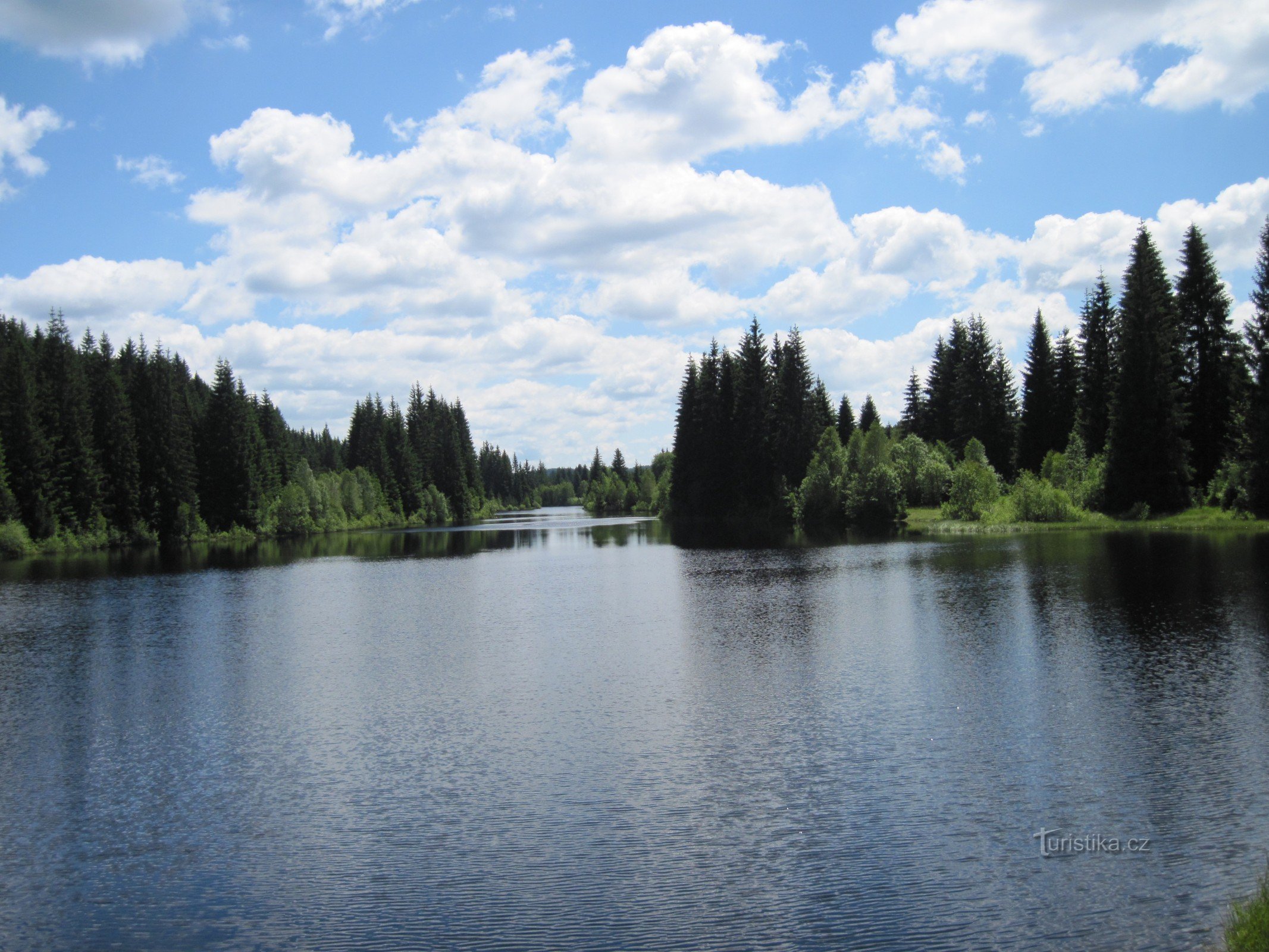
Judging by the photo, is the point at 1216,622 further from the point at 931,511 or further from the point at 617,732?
the point at 931,511

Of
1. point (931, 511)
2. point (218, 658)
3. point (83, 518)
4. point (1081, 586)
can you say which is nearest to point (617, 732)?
point (218, 658)

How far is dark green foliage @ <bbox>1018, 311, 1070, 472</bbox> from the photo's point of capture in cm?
8581

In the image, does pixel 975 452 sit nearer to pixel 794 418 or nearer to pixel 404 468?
pixel 794 418

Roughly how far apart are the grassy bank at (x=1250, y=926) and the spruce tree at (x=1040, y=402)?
83.4 m

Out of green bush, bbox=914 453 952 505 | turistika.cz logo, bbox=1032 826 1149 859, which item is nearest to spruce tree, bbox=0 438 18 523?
green bush, bbox=914 453 952 505

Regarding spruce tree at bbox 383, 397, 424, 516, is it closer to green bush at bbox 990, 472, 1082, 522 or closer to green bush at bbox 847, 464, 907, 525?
green bush at bbox 847, 464, 907, 525

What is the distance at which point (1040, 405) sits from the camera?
86250mm

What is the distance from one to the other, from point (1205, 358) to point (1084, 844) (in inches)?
2450

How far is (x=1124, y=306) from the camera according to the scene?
6275 centimetres

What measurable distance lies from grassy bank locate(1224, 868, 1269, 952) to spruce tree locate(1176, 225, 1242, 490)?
61.1 metres

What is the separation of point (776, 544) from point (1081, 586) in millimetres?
32247

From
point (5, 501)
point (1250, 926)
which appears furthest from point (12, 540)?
point (1250, 926)

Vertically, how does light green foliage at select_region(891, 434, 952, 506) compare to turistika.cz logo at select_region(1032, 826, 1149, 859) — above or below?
above

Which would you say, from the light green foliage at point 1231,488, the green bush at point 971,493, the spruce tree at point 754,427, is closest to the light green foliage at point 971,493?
the green bush at point 971,493
